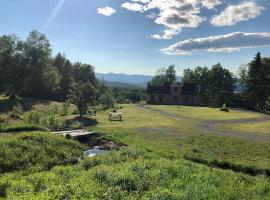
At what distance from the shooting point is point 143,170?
48.8ft

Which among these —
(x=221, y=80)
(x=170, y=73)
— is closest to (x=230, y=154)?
(x=221, y=80)

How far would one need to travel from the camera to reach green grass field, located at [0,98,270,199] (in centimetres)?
1204

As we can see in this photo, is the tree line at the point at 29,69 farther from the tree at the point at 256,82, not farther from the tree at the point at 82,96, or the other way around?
the tree at the point at 256,82

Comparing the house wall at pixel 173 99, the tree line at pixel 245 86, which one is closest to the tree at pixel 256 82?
the tree line at pixel 245 86

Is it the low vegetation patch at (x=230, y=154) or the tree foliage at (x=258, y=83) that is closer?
the low vegetation patch at (x=230, y=154)

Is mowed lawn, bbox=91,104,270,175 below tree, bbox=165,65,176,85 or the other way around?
below

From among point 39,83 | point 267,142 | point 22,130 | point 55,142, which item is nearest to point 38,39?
point 39,83

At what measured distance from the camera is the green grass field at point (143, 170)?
39.5 ft

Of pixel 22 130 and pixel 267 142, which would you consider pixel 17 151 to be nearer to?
pixel 22 130

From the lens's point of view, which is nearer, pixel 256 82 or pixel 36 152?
pixel 36 152

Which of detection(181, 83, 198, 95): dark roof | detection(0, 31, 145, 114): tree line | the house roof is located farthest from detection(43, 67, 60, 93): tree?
detection(181, 83, 198, 95): dark roof

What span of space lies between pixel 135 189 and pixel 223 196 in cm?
373

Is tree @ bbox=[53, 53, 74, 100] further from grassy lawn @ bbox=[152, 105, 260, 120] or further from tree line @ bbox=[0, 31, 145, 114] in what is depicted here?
grassy lawn @ bbox=[152, 105, 260, 120]

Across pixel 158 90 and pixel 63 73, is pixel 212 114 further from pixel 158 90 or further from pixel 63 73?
pixel 63 73
